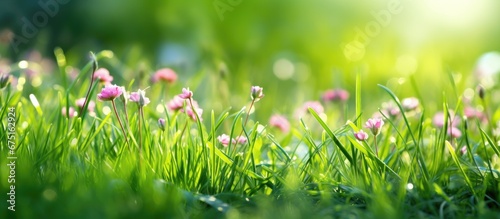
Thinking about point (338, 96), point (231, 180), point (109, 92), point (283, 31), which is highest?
point (283, 31)

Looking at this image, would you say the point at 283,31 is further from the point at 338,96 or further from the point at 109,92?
the point at 109,92

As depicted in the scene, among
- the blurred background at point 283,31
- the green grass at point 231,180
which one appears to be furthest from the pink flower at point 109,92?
the blurred background at point 283,31

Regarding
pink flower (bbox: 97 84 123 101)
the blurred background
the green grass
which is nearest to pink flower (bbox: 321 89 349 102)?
the green grass

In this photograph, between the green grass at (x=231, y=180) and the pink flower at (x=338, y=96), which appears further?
the pink flower at (x=338, y=96)

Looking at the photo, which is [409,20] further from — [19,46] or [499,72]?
[19,46]

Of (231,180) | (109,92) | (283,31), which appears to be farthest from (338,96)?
(283,31)

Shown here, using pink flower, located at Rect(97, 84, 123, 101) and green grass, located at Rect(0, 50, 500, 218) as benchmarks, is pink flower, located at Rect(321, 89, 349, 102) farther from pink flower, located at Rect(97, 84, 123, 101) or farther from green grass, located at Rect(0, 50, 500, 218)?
pink flower, located at Rect(97, 84, 123, 101)

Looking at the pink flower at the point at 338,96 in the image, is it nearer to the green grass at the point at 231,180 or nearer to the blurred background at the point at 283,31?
the green grass at the point at 231,180

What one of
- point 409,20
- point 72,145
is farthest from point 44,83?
point 409,20

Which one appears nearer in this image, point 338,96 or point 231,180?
point 231,180
